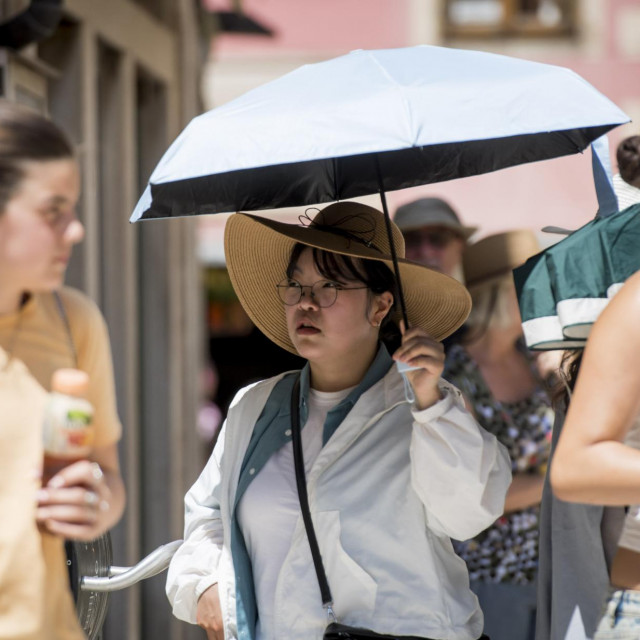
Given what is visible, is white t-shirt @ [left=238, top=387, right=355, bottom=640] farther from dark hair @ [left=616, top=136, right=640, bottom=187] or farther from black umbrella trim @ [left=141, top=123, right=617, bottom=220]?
dark hair @ [left=616, top=136, right=640, bottom=187]

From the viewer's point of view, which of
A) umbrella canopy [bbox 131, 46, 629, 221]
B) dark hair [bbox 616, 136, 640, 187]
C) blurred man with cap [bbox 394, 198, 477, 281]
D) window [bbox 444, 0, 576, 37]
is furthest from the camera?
window [bbox 444, 0, 576, 37]

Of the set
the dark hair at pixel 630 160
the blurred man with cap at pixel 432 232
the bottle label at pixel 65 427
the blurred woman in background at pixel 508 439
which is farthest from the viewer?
the blurred man with cap at pixel 432 232

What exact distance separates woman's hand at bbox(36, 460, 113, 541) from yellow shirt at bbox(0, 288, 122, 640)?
26 millimetres

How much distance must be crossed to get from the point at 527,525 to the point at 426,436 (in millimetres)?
1505

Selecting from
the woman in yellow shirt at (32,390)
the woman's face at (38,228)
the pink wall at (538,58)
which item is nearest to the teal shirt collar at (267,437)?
the woman in yellow shirt at (32,390)

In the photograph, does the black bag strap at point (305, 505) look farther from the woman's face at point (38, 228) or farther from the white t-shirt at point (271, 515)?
the woman's face at point (38, 228)

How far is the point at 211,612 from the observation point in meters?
2.97

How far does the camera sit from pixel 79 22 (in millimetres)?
5734

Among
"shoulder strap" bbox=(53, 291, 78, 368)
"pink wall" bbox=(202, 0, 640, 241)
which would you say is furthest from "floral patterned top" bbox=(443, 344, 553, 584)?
"pink wall" bbox=(202, 0, 640, 241)

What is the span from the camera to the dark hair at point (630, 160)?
289cm

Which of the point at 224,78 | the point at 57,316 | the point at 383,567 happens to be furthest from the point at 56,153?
the point at 224,78

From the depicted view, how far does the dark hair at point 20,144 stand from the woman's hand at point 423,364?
3.20ft

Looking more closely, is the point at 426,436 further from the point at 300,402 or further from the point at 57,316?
the point at 57,316

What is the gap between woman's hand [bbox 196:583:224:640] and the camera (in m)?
2.96
